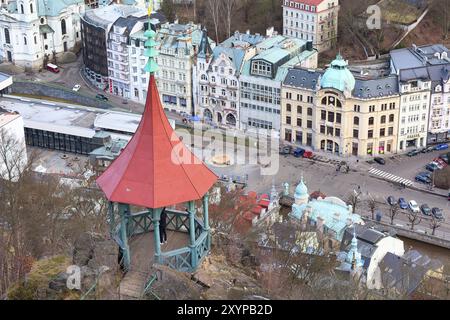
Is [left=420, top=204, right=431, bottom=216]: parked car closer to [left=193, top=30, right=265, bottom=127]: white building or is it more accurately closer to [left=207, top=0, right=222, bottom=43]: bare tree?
[left=193, top=30, right=265, bottom=127]: white building

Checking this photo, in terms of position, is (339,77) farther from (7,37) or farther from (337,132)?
(7,37)

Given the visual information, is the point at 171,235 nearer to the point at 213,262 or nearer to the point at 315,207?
the point at 213,262

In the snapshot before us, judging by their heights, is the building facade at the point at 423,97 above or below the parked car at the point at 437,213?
above

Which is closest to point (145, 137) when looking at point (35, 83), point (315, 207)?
point (315, 207)

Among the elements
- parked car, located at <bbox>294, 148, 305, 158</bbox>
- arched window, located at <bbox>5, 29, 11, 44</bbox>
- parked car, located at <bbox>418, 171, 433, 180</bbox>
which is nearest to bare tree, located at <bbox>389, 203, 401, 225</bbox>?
parked car, located at <bbox>418, 171, 433, 180</bbox>

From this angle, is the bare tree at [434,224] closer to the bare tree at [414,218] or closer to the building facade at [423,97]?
the bare tree at [414,218]

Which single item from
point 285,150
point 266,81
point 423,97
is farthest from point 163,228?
point 423,97

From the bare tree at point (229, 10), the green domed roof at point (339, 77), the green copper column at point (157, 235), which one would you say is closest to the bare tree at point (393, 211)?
the green domed roof at point (339, 77)
